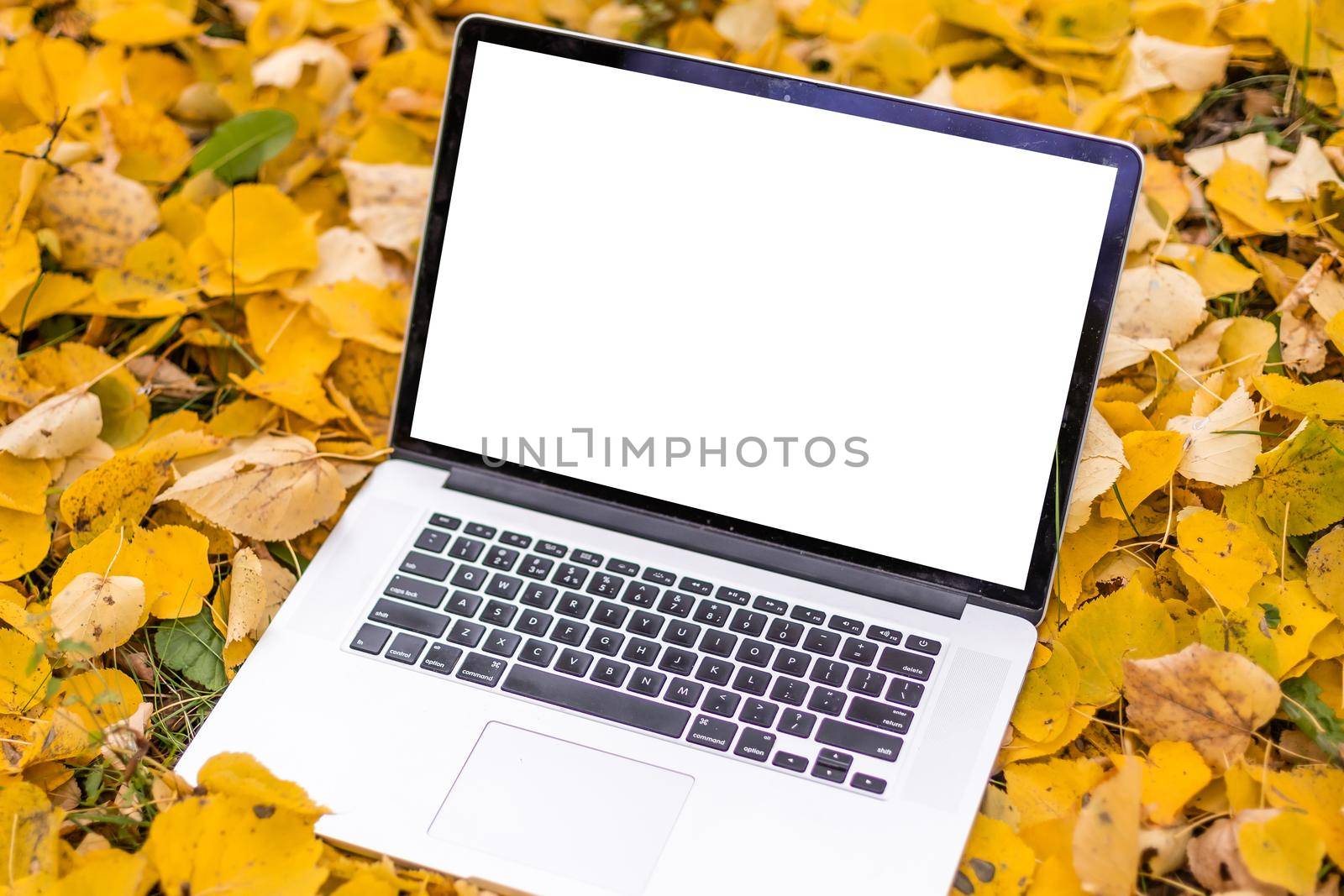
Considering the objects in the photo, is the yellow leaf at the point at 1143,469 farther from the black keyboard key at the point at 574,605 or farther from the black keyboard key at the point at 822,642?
the black keyboard key at the point at 574,605

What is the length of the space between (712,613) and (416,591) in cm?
25

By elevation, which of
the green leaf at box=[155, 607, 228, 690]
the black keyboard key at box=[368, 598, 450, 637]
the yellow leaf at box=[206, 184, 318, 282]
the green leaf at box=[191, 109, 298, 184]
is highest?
the green leaf at box=[191, 109, 298, 184]

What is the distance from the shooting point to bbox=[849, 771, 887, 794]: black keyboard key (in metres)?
0.79

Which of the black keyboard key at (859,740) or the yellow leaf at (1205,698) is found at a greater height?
the yellow leaf at (1205,698)

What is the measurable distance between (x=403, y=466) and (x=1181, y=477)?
0.71 m

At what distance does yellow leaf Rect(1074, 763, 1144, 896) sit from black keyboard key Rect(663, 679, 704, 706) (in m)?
0.29

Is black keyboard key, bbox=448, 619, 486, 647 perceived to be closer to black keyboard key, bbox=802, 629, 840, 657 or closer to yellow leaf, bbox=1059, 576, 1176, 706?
black keyboard key, bbox=802, 629, 840, 657

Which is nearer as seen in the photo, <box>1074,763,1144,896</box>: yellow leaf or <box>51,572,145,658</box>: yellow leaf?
<box>1074,763,1144,896</box>: yellow leaf

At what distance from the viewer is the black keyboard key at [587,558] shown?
0.93 meters

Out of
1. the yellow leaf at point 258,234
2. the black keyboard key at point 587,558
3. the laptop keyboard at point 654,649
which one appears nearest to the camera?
the laptop keyboard at point 654,649

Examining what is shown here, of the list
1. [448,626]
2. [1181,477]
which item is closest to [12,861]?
[448,626]

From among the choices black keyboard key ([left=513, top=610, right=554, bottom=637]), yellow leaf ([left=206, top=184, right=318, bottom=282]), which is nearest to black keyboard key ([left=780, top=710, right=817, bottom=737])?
black keyboard key ([left=513, top=610, right=554, bottom=637])

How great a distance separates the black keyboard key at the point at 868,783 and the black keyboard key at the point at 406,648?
36cm

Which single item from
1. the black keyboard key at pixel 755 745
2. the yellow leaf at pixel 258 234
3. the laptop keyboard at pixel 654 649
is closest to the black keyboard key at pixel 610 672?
the laptop keyboard at pixel 654 649
